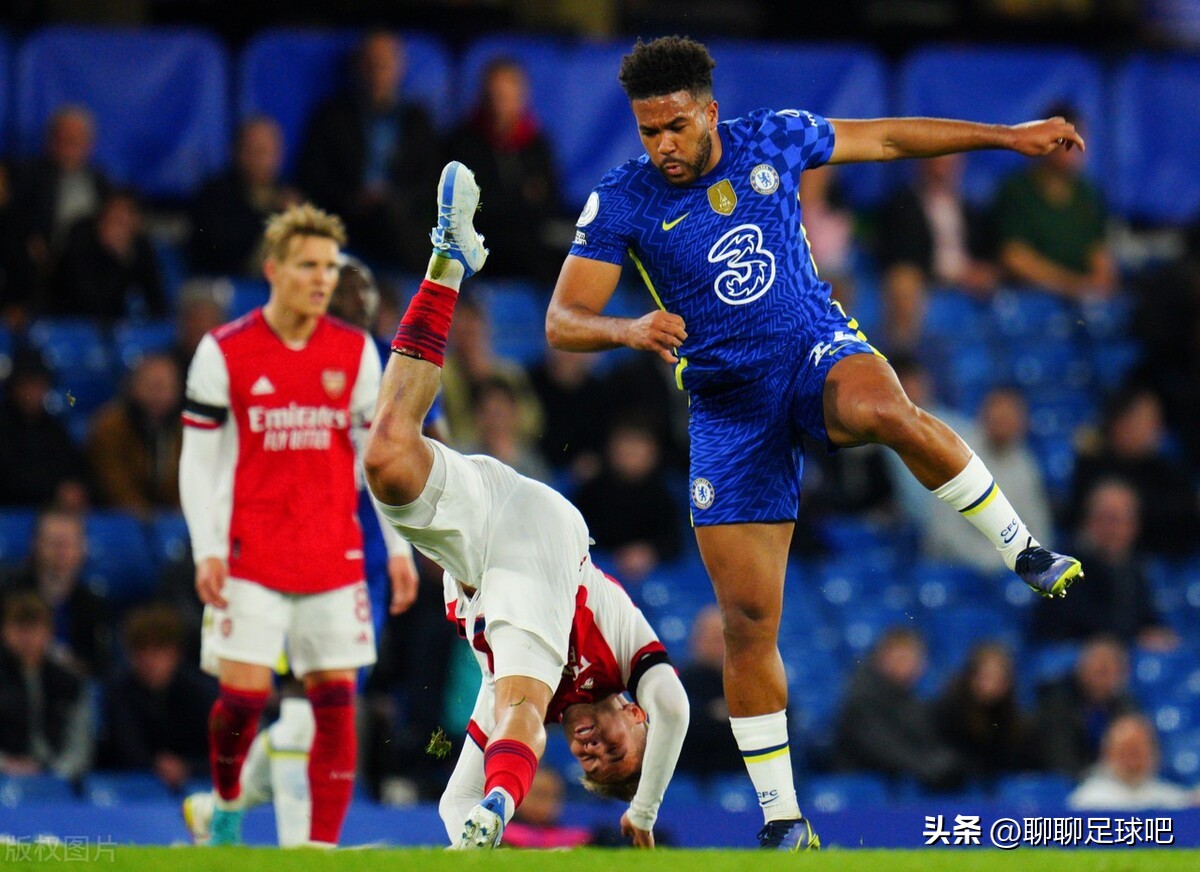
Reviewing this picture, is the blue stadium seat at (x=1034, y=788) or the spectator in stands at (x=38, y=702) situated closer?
the spectator in stands at (x=38, y=702)

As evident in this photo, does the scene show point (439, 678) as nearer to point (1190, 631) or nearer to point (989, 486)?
point (989, 486)

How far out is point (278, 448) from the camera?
24.4 ft

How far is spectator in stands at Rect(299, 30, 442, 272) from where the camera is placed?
11328 millimetres

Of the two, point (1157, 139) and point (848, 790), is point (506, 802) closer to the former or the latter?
point (848, 790)

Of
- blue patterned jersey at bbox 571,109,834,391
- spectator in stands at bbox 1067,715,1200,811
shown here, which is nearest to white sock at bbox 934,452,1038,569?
blue patterned jersey at bbox 571,109,834,391

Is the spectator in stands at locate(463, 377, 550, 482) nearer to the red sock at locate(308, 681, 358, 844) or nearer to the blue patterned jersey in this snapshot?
the red sock at locate(308, 681, 358, 844)

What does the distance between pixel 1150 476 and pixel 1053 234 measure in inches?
77.4

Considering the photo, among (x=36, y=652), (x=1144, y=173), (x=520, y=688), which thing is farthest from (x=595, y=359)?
(x=520, y=688)

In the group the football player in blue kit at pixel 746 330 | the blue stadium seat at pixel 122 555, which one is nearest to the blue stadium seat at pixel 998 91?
the blue stadium seat at pixel 122 555

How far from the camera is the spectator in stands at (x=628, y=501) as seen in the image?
10305 mm

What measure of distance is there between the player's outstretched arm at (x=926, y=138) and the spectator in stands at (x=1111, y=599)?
4.54m

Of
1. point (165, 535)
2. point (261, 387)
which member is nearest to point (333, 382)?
point (261, 387)

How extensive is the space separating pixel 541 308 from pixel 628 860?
22.5 feet

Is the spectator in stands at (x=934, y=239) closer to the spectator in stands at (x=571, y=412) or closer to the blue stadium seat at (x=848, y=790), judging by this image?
the spectator in stands at (x=571, y=412)
